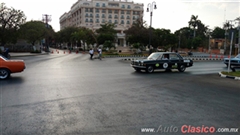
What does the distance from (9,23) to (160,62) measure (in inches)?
1244

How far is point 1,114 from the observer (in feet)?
18.9

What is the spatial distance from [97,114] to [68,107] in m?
1.14

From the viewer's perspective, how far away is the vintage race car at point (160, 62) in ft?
50.4

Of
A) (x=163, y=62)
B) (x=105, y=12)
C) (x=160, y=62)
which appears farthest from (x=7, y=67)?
(x=105, y=12)

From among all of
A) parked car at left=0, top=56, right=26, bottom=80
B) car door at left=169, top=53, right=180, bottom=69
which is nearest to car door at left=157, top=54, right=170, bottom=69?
car door at left=169, top=53, right=180, bottom=69

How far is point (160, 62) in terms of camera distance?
15711 millimetres

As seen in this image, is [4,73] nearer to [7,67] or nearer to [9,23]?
[7,67]

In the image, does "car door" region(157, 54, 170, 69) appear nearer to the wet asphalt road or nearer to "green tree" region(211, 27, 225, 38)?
the wet asphalt road

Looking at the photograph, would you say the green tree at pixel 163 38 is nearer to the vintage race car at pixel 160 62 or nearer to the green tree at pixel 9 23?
the green tree at pixel 9 23

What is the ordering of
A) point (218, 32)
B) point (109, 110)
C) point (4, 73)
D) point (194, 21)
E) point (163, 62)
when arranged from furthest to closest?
point (218, 32), point (194, 21), point (163, 62), point (4, 73), point (109, 110)

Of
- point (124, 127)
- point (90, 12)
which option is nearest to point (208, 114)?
point (124, 127)

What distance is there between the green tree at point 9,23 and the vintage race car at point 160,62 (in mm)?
29117

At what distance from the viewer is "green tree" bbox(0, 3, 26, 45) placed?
36219mm

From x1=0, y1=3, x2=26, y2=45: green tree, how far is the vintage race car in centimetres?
2912
